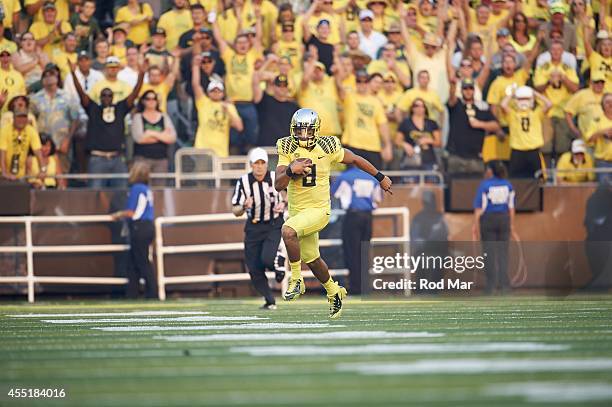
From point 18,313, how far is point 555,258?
Result: 7072 mm

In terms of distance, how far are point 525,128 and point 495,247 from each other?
2.47 meters

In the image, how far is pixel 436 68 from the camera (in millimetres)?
17828

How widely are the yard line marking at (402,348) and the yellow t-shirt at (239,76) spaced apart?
9.12m

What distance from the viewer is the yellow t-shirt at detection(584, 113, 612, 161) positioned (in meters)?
17.5

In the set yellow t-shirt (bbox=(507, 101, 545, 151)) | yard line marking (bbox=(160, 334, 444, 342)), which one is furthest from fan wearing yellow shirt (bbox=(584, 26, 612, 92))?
yard line marking (bbox=(160, 334, 444, 342))

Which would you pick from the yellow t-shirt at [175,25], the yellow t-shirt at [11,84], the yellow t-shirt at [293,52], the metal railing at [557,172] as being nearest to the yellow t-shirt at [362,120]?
the yellow t-shirt at [293,52]

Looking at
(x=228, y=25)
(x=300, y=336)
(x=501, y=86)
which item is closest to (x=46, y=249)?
(x=228, y=25)

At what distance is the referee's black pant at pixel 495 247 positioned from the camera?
14592 mm

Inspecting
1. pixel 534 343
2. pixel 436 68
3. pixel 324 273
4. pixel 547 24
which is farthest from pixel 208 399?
pixel 547 24

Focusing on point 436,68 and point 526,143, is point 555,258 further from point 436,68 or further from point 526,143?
point 436,68

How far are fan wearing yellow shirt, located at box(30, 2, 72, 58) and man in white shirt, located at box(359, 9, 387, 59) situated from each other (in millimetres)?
4059

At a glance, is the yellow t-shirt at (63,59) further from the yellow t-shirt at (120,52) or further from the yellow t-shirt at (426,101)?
the yellow t-shirt at (426,101)

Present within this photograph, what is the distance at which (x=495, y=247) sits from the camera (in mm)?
15383

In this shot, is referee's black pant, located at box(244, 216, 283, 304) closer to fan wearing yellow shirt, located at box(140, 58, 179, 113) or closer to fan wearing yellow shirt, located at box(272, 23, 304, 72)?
fan wearing yellow shirt, located at box(140, 58, 179, 113)
